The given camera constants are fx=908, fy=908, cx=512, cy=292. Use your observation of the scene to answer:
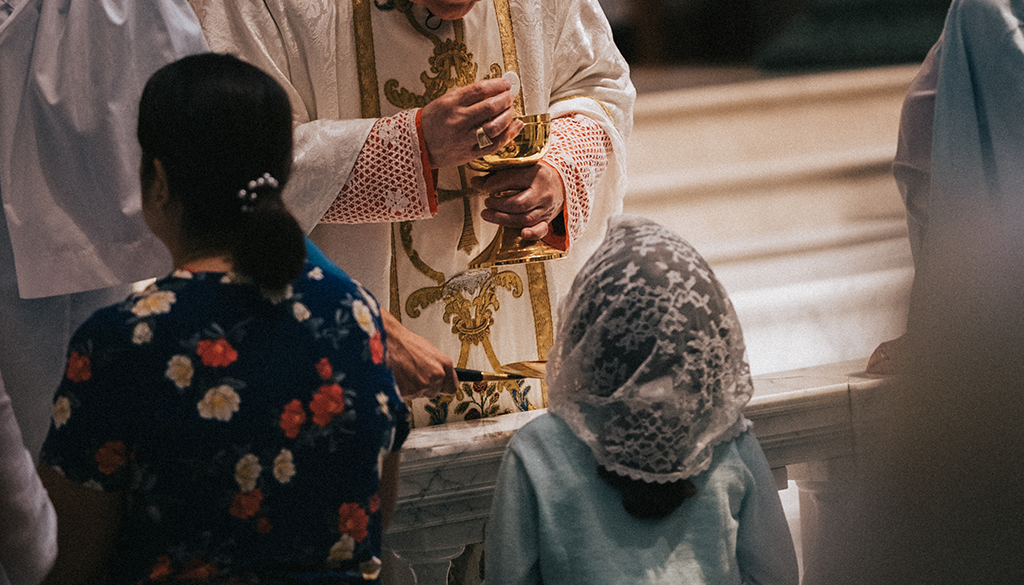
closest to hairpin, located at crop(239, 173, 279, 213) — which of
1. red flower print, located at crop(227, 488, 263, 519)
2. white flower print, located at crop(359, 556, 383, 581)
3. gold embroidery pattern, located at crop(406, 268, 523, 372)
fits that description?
red flower print, located at crop(227, 488, 263, 519)

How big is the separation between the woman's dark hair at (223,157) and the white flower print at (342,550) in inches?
12.9

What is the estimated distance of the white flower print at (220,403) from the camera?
1.04 meters

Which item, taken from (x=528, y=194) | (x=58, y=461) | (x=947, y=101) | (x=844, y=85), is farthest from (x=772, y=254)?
(x=58, y=461)

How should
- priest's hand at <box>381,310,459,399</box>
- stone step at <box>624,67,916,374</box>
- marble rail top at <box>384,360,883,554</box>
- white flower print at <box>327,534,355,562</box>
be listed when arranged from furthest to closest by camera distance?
stone step at <box>624,67,916,374</box> < marble rail top at <box>384,360,883,554</box> < priest's hand at <box>381,310,459,399</box> < white flower print at <box>327,534,355,562</box>

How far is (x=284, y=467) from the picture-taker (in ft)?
3.55

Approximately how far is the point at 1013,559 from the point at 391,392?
55.6 inches

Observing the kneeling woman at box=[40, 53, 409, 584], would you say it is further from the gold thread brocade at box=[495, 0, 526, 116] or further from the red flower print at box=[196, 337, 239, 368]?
the gold thread brocade at box=[495, 0, 526, 116]

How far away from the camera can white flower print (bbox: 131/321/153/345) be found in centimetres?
100

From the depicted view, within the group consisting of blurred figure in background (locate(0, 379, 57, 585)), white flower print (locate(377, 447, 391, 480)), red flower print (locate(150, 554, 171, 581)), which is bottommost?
blurred figure in background (locate(0, 379, 57, 585))

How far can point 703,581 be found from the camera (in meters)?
1.40

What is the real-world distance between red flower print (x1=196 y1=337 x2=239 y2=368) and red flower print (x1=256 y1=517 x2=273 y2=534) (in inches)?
7.5

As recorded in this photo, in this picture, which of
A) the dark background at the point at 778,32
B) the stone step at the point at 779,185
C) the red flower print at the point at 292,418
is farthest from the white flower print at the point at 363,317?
the dark background at the point at 778,32

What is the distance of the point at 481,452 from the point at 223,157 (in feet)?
2.74

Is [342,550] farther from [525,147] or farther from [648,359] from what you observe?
[525,147]
